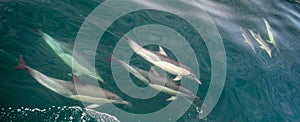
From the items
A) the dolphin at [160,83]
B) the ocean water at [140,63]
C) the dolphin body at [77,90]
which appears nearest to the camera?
the dolphin body at [77,90]

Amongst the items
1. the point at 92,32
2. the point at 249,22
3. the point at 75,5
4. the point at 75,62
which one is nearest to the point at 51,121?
the point at 75,62

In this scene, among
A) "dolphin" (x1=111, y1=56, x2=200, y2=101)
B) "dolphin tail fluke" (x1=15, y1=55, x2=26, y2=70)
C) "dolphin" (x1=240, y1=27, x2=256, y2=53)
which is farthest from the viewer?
"dolphin" (x1=240, y1=27, x2=256, y2=53)

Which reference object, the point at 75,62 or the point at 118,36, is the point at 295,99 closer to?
the point at 118,36

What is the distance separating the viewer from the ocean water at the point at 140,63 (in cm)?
298

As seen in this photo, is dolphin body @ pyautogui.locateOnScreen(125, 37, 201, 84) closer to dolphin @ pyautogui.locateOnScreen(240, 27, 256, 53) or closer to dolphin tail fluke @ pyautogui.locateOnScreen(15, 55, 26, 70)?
dolphin tail fluke @ pyautogui.locateOnScreen(15, 55, 26, 70)

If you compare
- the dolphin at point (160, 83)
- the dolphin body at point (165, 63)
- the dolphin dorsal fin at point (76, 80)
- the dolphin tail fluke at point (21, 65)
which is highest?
the dolphin tail fluke at point (21, 65)

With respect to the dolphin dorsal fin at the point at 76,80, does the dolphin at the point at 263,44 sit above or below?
below

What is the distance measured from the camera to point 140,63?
365 centimetres

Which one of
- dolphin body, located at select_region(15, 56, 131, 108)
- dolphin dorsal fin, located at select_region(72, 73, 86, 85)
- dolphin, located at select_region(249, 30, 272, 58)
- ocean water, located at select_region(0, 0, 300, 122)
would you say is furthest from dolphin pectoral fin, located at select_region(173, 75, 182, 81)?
dolphin, located at select_region(249, 30, 272, 58)

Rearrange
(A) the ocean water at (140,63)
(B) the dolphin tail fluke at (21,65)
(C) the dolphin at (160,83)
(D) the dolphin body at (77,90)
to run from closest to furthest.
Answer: (D) the dolphin body at (77,90), (A) the ocean water at (140,63), (B) the dolphin tail fluke at (21,65), (C) the dolphin at (160,83)

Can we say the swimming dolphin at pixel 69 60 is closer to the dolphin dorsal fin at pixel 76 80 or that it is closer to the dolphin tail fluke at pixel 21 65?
the dolphin dorsal fin at pixel 76 80

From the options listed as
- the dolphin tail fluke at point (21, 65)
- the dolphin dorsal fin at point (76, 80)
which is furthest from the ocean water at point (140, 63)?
the dolphin dorsal fin at point (76, 80)

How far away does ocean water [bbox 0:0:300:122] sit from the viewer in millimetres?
2977

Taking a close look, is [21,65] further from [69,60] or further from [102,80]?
[102,80]
